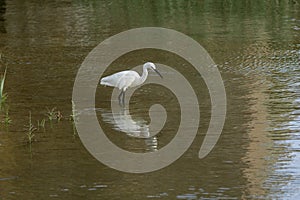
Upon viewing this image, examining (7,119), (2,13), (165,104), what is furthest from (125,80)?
(2,13)

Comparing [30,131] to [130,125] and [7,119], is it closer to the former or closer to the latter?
[7,119]

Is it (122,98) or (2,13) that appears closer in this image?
(122,98)

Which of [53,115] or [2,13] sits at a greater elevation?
[2,13]

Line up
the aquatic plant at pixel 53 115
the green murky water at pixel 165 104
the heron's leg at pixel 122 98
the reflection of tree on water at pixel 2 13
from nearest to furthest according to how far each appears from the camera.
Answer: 1. the green murky water at pixel 165 104
2. the aquatic plant at pixel 53 115
3. the heron's leg at pixel 122 98
4. the reflection of tree on water at pixel 2 13

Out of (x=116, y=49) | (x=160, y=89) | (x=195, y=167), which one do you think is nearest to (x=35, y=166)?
(x=195, y=167)

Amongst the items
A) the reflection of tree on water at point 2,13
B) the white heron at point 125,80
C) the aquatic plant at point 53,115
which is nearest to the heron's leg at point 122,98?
the white heron at point 125,80

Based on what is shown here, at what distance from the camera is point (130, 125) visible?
32.4 feet

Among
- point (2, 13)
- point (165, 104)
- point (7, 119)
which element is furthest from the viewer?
point (2, 13)

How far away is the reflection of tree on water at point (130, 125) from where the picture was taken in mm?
9224

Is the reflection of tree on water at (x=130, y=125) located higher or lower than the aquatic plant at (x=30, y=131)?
lower

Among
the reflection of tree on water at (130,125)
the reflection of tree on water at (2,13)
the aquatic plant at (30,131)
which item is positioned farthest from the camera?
the reflection of tree on water at (2,13)

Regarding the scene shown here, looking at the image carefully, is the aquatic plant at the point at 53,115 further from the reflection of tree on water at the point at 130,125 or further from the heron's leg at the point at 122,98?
the heron's leg at the point at 122,98

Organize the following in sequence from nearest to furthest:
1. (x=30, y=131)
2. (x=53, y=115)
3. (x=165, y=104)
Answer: (x=30, y=131), (x=53, y=115), (x=165, y=104)

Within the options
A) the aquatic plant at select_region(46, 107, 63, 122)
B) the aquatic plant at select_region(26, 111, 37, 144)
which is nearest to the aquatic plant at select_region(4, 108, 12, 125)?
the aquatic plant at select_region(26, 111, 37, 144)
